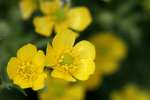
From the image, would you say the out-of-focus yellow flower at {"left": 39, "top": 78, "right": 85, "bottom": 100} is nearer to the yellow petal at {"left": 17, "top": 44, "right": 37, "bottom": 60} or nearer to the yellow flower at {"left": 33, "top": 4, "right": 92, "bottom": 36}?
the yellow flower at {"left": 33, "top": 4, "right": 92, "bottom": 36}

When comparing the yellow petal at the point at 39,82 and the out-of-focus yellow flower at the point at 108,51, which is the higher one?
the yellow petal at the point at 39,82

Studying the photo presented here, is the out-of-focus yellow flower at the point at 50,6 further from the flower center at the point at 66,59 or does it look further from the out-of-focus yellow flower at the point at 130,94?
the out-of-focus yellow flower at the point at 130,94

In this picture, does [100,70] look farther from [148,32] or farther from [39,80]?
[39,80]

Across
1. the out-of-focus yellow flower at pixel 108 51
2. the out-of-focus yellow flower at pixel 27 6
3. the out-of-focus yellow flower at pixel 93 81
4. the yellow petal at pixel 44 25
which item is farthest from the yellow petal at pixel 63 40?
the out-of-focus yellow flower at pixel 108 51

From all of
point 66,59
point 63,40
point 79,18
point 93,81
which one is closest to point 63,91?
point 93,81

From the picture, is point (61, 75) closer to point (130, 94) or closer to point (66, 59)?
point (66, 59)

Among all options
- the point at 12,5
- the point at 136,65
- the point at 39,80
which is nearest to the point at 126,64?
the point at 136,65
